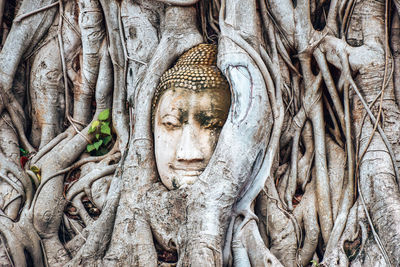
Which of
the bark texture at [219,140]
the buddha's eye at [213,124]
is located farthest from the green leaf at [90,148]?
the buddha's eye at [213,124]

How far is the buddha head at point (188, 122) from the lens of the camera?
10.3 feet

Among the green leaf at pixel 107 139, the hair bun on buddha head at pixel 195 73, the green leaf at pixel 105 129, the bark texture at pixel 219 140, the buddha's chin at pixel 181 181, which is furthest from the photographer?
the green leaf at pixel 107 139

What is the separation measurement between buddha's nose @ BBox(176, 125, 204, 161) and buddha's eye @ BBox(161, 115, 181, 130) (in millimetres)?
72

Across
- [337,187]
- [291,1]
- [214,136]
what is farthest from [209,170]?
[291,1]

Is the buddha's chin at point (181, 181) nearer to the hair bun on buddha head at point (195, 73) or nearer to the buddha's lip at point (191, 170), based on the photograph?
the buddha's lip at point (191, 170)

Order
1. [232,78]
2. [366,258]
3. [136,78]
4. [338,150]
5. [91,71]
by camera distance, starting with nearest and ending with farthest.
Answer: [366,258]
[232,78]
[338,150]
[136,78]
[91,71]

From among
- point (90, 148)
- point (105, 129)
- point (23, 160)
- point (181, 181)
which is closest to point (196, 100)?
point (181, 181)

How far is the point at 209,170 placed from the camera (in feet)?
9.76

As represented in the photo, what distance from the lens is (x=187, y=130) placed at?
3148 millimetres

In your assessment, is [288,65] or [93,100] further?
[93,100]

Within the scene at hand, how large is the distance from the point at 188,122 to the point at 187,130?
6cm

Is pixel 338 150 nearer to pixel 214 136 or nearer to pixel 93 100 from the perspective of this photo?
pixel 214 136

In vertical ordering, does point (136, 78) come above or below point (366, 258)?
above

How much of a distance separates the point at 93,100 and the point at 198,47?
1186mm
